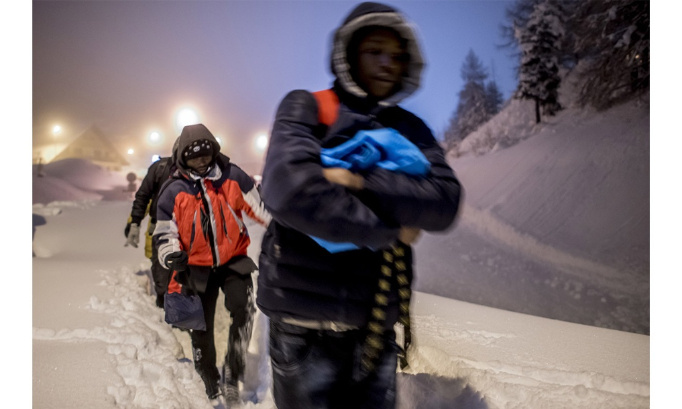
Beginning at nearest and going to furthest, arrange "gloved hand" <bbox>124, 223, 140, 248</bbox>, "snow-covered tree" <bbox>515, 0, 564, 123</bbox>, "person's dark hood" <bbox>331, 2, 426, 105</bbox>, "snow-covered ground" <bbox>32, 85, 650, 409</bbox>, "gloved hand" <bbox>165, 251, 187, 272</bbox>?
"person's dark hood" <bbox>331, 2, 426, 105</bbox> → "snow-covered ground" <bbox>32, 85, 650, 409</bbox> → "gloved hand" <bbox>165, 251, 187, 272</bbox> → "gloved hand" <bbox>124, 223, 140, 248</bbox> → "snow-covered tree" <bbox>515, 0, 564, 123</bbox>

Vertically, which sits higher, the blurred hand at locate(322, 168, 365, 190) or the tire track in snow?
the blurred hand at locate(322, 168, 365, 190)

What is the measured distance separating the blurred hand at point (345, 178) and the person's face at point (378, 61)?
359 millimetres

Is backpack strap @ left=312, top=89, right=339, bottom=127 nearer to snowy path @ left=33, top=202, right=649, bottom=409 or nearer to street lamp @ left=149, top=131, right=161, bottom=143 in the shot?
snowy path @ left=33, top=202, right=649, bottom=409

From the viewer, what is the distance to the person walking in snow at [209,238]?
3.09 metres

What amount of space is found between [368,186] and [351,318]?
1.48 feet

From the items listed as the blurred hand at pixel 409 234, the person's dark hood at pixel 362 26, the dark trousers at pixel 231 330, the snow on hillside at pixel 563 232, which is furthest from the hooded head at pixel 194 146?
the snow on hillside at pixel 563 232

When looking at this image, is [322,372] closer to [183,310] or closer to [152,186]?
[183,310]

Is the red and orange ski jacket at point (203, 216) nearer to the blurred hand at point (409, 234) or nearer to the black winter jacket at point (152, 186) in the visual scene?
the black winter jacket at point (152, 186)

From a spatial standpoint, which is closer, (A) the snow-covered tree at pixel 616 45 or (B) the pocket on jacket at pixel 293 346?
(B) the pocket on jacket at pixel 293 346

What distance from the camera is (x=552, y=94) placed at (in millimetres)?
23391

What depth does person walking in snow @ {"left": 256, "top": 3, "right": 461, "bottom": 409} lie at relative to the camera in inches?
47.4

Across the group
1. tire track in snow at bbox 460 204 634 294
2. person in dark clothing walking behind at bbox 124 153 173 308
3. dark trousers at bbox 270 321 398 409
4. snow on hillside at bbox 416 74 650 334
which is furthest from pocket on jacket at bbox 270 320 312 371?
tire track in snow at bbox 460 204 634 294

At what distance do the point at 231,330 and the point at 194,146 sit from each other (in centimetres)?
144
